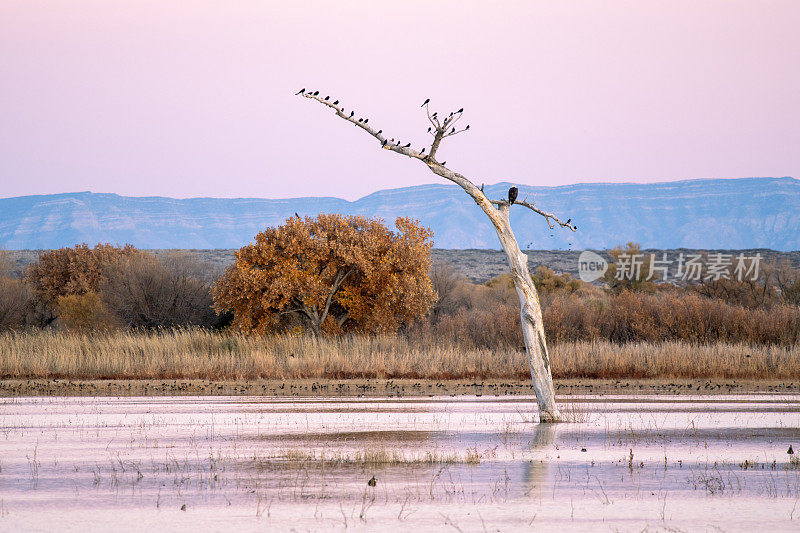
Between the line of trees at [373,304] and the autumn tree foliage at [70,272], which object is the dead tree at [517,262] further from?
the autumn tree foliage at [70,272]

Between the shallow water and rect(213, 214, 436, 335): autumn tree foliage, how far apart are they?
43.3 ft

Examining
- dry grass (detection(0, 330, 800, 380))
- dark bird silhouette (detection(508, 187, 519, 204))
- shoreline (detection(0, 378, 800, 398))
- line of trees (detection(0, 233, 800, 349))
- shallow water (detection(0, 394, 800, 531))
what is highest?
dark bird silhouette (detection(508, 187, 519, 204))

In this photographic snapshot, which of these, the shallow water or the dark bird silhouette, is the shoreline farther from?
the dark bird silhouette

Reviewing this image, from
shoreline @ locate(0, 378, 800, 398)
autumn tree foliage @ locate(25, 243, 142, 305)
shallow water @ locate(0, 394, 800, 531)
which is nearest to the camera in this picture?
shallow water @ locate(0, 394, 800, 531)

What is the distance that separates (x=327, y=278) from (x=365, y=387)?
829 centimetres

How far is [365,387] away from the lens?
2664 cm

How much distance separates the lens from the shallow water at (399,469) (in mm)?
9539

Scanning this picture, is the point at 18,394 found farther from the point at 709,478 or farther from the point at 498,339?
the point at 709,478

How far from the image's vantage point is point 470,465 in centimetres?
1273

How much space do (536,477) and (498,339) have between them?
2206cm

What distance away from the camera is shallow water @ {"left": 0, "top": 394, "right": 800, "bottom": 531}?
954cm
